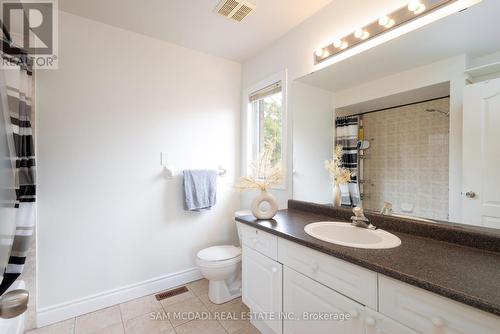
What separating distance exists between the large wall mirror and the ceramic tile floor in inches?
43.1

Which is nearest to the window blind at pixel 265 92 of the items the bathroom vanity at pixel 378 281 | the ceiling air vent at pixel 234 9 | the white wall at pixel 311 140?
the white wall at pixel 311 140

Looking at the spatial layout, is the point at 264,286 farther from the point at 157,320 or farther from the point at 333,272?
the point at 157,320

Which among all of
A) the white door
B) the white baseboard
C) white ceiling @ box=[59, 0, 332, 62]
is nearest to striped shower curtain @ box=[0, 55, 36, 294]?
the white baseboard

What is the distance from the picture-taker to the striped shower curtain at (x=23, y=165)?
128 cm

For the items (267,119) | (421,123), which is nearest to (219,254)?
(267,119)

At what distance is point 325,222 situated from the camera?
4.66ft

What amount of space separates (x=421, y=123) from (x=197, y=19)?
178cm

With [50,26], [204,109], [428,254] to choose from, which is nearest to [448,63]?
[428,254]

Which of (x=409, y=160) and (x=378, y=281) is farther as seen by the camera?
(x=409, y=160)

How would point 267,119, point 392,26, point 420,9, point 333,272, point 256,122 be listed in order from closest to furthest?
point 333,272 → point 420,9 → point 392,26 → point 267,119 → point 256,122

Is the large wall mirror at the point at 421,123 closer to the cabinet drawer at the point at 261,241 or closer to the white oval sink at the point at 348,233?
the white oval sink at the point at 348,233

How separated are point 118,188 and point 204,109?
111 cm

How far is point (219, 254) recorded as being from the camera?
190 cm

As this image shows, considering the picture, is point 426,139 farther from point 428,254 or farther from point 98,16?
point 98,16
